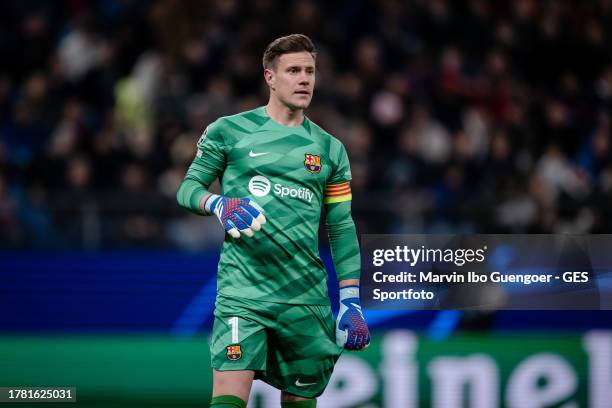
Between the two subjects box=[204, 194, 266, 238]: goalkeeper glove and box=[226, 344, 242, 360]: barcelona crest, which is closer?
box=[204, 194, 266, 238]: goalkeeper glove

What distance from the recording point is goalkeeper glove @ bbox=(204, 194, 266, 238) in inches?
215

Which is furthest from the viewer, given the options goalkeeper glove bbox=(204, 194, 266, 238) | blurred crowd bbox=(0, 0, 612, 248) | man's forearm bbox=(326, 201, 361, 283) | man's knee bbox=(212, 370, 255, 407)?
blurred crowd bbox=(0, 0, 612, 248)

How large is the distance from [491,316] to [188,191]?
266 cm

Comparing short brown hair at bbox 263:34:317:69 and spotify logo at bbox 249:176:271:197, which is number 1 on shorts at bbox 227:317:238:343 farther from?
short brown hair at bbox 263:34:317:69

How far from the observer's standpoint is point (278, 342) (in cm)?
579

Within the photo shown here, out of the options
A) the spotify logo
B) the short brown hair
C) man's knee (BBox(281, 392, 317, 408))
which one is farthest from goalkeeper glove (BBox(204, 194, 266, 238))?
man's knee (BBox(281, 392, 317, 408))

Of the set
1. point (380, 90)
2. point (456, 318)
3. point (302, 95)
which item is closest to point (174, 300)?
point (456, 318)

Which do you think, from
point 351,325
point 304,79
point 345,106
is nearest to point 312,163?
point 304,79

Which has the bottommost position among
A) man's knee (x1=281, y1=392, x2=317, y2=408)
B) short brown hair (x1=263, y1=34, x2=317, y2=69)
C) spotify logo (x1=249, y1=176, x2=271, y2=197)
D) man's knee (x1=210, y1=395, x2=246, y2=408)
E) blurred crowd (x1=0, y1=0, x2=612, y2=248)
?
man's knee (x1=210, y1=395, x2=246, y2=408)

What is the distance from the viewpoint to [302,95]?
18.9 feet

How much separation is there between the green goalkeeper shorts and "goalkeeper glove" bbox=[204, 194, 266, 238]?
1.30 ft

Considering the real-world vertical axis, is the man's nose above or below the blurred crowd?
below

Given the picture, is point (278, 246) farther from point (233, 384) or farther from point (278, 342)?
point (233, 384)

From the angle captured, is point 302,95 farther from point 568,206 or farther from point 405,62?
point 405,62
